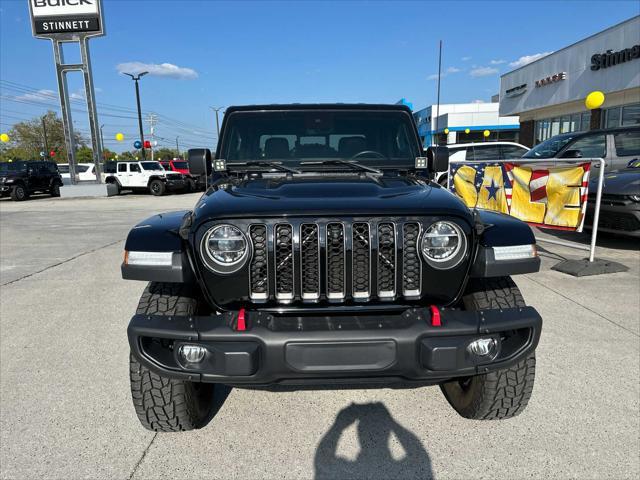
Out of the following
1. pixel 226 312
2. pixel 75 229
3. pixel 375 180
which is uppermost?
pixel 375 180

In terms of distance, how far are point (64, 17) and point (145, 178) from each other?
7.49 meters

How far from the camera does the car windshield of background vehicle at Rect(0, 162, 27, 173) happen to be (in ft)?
61.7

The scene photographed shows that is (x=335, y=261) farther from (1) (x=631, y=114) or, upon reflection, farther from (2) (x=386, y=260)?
(1) (x=631, y=114)

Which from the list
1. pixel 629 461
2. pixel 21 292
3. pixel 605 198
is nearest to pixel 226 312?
pixel 629 461

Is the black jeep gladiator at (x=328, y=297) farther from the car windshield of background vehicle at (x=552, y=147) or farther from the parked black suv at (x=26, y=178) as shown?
the parked black suv at (x=26, y=178)

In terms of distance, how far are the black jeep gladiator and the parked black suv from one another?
67.0 ft

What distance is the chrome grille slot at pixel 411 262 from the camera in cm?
197

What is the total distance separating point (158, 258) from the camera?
6.63 ft

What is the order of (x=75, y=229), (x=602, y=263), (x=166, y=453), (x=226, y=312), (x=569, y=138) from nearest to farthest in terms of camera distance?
(x=226, y=312), (x=166, y=453), (x=602, y=263), (x=569, y=138), (x=75, y=229)

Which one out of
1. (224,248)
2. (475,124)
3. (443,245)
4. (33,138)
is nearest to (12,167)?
(224,248)

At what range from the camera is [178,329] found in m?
1.82

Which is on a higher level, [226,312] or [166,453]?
[226,312]

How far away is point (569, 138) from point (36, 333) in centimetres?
864

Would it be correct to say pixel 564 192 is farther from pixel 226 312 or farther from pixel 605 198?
pixel 226 312
